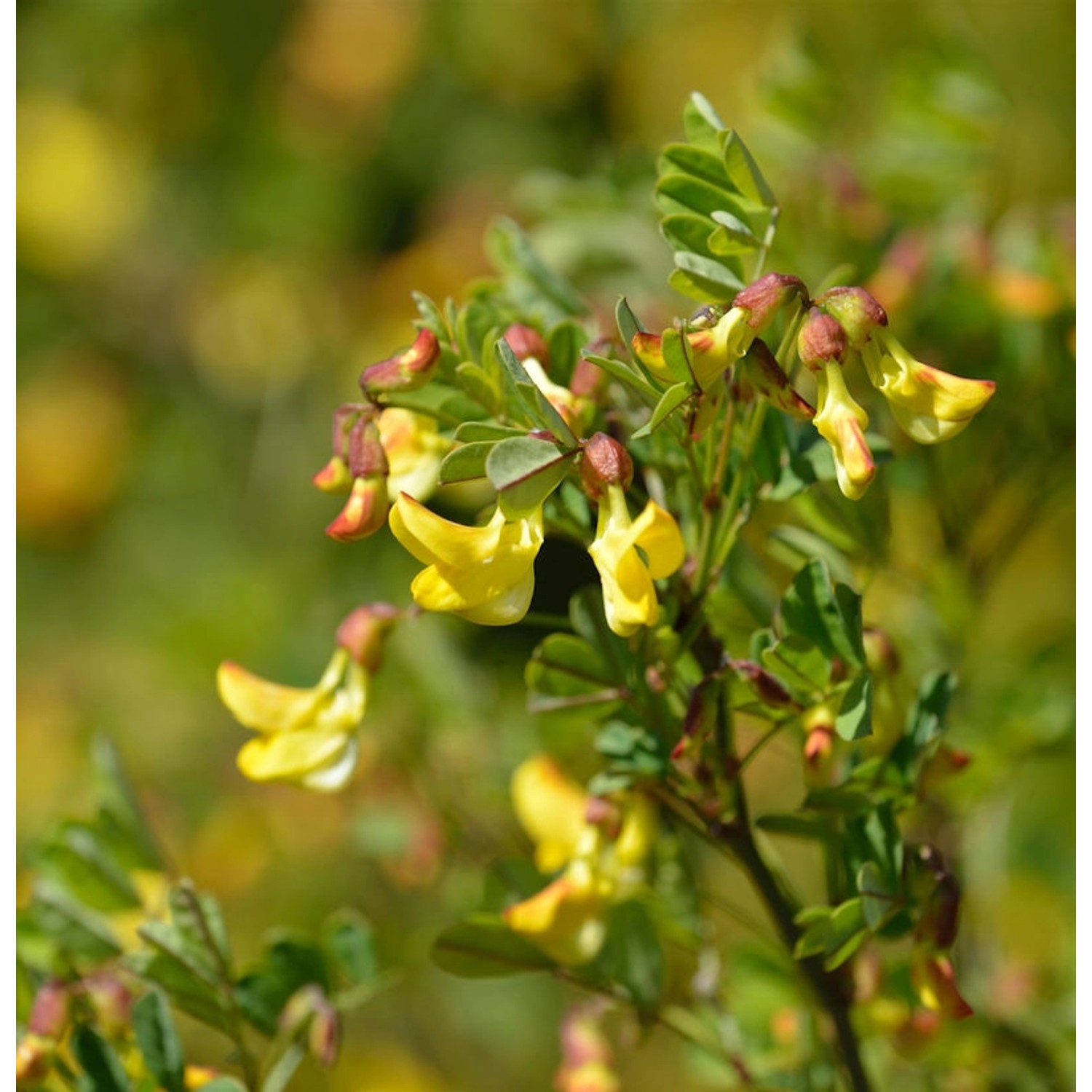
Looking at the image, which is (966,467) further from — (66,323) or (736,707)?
(66,323)

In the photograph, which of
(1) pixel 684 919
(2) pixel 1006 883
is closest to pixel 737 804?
(1) pixel 684 919

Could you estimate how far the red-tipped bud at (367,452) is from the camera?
462mm

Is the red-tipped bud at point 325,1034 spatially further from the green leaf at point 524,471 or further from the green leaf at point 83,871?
the green leaf at point 524,471

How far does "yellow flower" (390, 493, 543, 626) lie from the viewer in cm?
42

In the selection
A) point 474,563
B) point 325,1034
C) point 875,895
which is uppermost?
point 474,563

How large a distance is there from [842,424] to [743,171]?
112mm

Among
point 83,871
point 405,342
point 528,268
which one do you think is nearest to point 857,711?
point 528,268

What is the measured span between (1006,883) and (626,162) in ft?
1.99

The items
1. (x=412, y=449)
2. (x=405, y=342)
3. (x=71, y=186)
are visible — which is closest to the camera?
(x=412, y=449)

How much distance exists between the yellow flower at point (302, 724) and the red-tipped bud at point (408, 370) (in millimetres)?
137

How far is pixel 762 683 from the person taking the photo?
0.47 metres

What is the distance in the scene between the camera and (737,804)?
0.50 meters

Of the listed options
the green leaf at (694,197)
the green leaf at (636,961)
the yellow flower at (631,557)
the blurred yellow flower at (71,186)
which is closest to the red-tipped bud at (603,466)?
the yellow flower at (631,557)

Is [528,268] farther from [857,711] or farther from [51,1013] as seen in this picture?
[51,1013]
